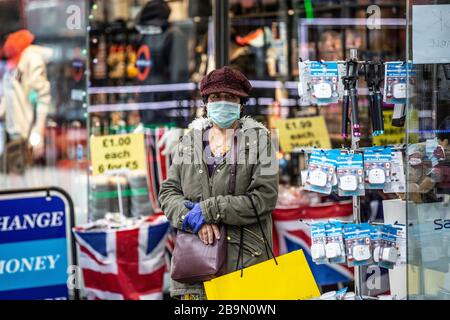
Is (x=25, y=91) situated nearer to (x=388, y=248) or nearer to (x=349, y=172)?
(x=349, y=172)

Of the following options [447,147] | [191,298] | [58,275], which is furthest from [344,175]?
[58,275]

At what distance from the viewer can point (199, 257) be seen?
15.5 ft

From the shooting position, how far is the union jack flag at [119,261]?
6805mm

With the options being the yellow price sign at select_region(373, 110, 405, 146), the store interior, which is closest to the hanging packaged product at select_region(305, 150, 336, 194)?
the store interior

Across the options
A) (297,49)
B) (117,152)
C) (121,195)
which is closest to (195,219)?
(117,152)

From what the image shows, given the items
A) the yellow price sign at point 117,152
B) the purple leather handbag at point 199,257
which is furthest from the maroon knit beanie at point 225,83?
the yellow price sign at point 117,152

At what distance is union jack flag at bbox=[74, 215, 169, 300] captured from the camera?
22.3 ft

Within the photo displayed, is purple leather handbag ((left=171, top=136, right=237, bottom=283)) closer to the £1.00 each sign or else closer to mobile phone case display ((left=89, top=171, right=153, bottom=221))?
the £1.00 each sign

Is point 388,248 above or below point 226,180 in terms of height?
below

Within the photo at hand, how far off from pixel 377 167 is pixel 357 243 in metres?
0.47

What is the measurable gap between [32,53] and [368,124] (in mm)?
3057

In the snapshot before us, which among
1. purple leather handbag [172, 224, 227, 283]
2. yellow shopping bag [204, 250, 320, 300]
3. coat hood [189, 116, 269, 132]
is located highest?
coat hood [189, 116, 269, 132]

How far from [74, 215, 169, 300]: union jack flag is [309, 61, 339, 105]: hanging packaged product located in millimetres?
2280

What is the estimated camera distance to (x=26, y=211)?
22.1 ft
